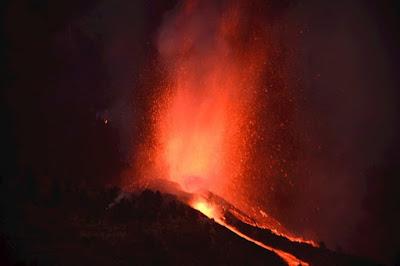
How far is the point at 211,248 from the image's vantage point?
2405 centimetres

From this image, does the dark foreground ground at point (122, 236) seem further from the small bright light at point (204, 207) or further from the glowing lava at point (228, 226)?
the small bright light at point (204, 207)

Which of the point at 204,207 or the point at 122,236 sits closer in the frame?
the point at 122,236

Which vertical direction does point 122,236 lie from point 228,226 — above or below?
below

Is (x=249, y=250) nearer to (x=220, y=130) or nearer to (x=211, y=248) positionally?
(x=211, y=248)

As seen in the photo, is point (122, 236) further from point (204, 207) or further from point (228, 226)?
point (204, 207)

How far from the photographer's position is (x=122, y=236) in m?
24.0

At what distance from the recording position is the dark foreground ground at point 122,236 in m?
21.9

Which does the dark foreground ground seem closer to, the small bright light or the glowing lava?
the glowing lava

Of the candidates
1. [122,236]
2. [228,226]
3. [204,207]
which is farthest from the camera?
[204,207]

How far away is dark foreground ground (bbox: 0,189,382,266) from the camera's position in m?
21.9

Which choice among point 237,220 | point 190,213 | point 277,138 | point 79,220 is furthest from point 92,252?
point 277,138

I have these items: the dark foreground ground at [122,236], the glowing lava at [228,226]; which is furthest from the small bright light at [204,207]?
the dark foreground ground at [122,236]

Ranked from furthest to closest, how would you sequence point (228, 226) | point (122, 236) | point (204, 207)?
point (204, 207)
point (228, 226)
point (122, 236)

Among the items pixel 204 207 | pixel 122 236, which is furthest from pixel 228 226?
pixel 122 236
